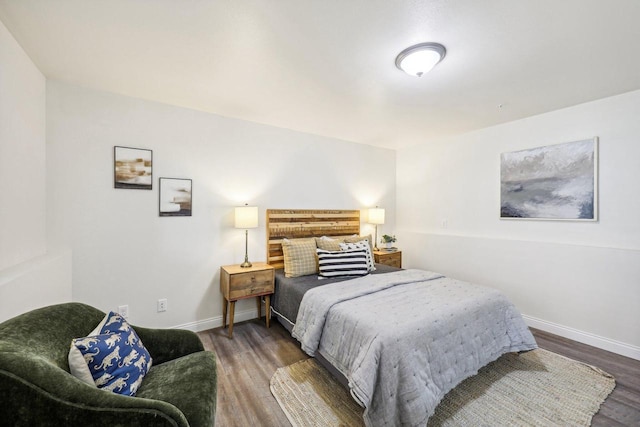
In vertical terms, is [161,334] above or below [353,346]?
above

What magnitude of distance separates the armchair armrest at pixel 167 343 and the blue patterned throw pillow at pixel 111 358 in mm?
135

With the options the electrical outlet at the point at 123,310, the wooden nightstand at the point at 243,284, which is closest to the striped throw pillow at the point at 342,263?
the wooden nightstand at the point at 243,284

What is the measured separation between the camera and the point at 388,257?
4.11 meters

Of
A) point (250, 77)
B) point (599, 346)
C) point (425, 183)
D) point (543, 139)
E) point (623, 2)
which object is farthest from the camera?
point (425, 183)

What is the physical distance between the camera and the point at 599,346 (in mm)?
2598

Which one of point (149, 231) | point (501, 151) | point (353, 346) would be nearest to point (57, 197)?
point (149, 231)

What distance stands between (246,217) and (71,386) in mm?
2134

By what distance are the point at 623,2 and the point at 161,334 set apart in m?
3.20

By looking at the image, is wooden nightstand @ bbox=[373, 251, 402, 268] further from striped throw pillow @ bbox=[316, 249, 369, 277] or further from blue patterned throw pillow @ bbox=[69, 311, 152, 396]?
blue patterned throw pillow @ bbox=[69, 311, 152, 396]

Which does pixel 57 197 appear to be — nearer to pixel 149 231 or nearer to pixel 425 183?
pixel 149 231

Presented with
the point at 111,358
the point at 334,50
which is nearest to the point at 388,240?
the point at 334,50

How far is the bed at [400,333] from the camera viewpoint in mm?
1550

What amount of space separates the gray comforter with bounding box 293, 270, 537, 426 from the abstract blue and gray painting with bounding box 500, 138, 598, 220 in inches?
54.9

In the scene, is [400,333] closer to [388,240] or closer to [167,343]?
[167,343]
